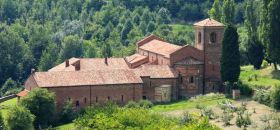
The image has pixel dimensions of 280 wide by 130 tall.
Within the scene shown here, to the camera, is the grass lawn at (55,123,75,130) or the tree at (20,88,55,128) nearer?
the grass lawn at (55,123,75,130)

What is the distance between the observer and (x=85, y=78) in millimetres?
63844

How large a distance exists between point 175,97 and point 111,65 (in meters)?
9.05

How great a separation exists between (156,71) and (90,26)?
193ft

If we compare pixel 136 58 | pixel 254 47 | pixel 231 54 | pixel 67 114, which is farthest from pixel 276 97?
pixel 136 58

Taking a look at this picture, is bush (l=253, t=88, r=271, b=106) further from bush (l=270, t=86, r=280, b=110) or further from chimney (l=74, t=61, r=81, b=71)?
chimney (l=74, t=61, r=81, b=71)

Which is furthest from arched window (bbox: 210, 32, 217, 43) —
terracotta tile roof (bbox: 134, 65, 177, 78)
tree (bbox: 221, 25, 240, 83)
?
terracotta tile roof (bbox: 134, 65, 177, 78)

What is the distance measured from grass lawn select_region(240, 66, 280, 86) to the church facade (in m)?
3.55

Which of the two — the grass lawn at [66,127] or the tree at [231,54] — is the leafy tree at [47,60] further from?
the tree at [231,54]

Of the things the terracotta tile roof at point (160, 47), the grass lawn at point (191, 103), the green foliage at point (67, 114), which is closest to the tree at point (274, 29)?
the grass lawn at point (191, 103)

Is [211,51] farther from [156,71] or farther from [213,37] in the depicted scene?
[156,71]

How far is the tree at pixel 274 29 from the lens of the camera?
66.2 meters

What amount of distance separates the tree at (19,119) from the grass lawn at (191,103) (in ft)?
41.4

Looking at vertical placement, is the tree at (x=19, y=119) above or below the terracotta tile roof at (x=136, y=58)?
below

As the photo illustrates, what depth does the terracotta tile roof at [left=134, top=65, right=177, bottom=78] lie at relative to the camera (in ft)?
218
